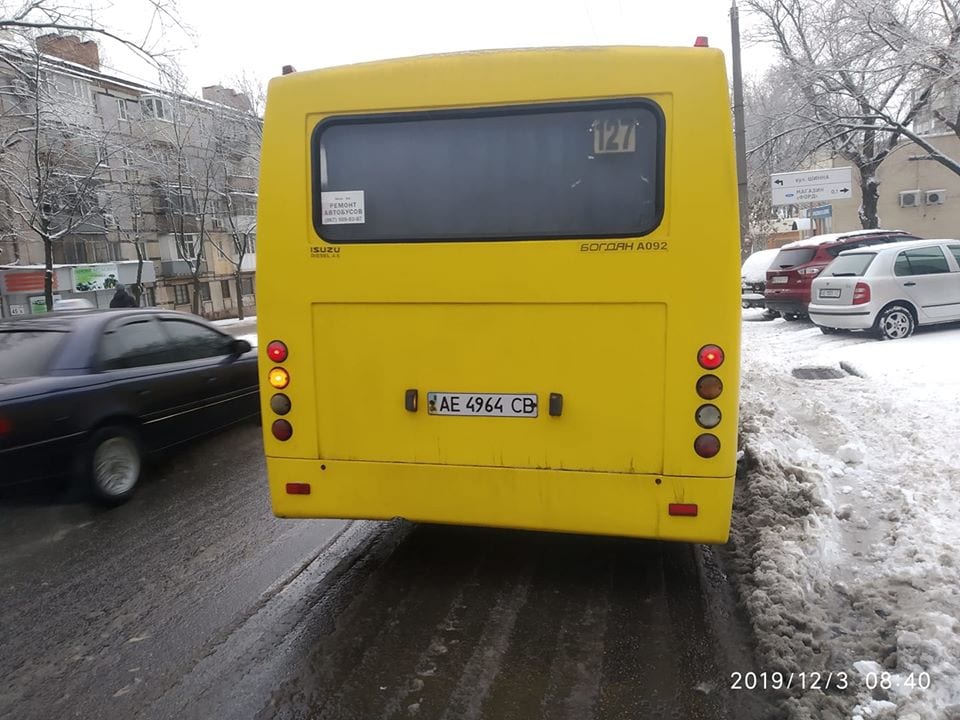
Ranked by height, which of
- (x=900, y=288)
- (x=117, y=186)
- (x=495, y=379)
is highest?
(x=117, y=186)

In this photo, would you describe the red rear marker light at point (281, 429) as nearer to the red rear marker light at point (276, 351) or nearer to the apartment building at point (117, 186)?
the red rear marker light at point (276, 351)

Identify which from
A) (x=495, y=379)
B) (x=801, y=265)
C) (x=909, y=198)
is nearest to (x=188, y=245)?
(x=801, y=265)

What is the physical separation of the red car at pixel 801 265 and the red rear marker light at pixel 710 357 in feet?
43.1

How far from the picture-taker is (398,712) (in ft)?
9.88

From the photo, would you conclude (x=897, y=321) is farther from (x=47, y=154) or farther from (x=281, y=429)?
(x=47, y=154)

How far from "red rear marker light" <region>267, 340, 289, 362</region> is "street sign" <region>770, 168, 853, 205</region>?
19.0m

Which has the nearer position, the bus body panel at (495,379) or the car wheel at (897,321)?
the bus body panel at (495,379)

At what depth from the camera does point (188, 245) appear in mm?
44375

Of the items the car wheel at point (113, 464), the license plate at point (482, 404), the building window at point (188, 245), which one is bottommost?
the car wheel at point (113, 464)

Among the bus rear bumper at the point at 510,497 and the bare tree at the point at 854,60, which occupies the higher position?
the bare tree at the point at 854,60

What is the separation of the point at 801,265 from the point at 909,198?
3201cm

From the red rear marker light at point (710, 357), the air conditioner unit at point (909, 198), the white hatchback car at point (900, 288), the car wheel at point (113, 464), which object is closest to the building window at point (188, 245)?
the white hatchback car at point (900, 288)
